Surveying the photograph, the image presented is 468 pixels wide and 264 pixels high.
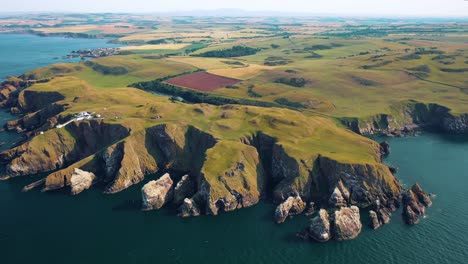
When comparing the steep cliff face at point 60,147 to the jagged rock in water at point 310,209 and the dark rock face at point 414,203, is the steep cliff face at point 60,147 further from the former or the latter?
the dark rock face at point 414,203

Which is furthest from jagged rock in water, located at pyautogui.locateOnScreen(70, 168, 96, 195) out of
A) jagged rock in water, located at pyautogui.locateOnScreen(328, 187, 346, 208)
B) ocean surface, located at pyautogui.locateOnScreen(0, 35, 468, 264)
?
jagged rock in water, located at pyautogui.locateOnScreen(328, 187, 346, 208)

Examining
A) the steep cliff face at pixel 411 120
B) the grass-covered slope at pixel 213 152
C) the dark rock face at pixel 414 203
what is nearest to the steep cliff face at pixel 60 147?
the grass-covered slope at pixel 213 152

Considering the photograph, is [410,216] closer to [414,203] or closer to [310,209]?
[414,203]

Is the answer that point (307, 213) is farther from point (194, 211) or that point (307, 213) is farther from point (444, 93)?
point (444, 93)

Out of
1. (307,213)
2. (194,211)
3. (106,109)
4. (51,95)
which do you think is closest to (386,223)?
(307,213)

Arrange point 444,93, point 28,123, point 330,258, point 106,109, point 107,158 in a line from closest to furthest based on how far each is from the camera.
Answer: point 330,258 < point 107,158 < point 106,109 < point 28,123 < point 444,93

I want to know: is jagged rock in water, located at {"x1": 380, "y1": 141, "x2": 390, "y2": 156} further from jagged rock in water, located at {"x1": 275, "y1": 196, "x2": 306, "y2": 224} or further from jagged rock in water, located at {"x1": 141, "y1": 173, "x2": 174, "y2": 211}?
jagged rock in water, located at {"x1": 141, "y1": 173, "x2": 174, "y2": 211}
